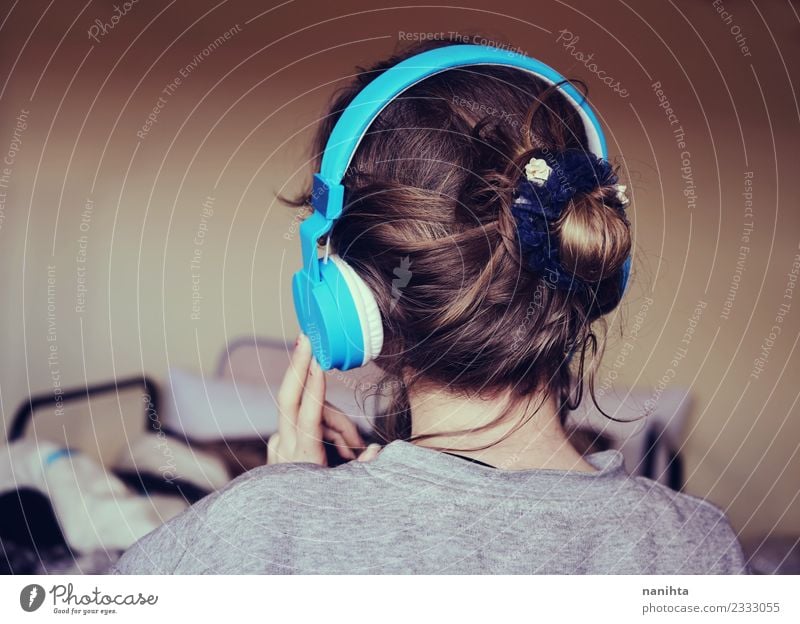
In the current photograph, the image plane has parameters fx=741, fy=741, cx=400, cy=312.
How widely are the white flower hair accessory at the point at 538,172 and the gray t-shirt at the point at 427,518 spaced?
0.28m

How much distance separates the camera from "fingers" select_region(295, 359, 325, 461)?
38.3 inches

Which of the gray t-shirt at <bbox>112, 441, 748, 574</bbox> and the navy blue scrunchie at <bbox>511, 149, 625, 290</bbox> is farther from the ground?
the navy blue scrunchie at <bbox>511, 149, 625, 290</bbox>

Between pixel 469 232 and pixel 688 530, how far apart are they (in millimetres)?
408

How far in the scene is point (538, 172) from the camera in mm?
682

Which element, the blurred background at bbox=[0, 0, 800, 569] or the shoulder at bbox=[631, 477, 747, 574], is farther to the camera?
the blurred background at bbox=[0, 0, 800, 569]

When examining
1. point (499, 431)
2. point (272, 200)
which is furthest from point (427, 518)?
point (272, 200)

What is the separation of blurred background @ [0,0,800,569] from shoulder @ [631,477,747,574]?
0.31 meters

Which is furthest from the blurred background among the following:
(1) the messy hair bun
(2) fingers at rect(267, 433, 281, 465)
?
(1) the messy hair bun

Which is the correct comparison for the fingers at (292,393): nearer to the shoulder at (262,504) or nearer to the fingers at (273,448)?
the fingers at (273,448)

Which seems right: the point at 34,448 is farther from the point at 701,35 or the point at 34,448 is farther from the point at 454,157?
the point at 701,35

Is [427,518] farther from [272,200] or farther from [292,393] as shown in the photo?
[272,200]

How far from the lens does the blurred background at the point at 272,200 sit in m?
0.98

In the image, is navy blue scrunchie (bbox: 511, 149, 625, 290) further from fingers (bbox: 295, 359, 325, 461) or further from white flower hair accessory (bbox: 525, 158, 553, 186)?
fingers (bbox: 295, 359, 325, 461)
